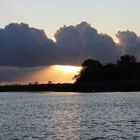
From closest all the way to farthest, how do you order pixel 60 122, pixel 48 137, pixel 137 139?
pixel 137 139 < pixel 48 137 < pixel 60 122

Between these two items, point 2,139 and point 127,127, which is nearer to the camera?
point 2,139

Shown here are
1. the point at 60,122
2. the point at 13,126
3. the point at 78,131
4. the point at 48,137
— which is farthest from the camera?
the point at 60,122

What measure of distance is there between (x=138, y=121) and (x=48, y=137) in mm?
23084

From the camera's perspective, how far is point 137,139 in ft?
200

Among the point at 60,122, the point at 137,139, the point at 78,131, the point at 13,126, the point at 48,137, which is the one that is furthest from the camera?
the point at 60,122

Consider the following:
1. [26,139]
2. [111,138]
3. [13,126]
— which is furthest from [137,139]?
[13,126]

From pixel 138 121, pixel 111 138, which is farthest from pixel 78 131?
pixel 138 121

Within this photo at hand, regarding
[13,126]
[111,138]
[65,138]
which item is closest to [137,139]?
[111,138]

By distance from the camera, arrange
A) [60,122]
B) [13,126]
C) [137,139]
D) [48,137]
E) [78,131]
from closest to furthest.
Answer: [137,139] < [48,137] < [78,131] < [13,126] < [60,122]

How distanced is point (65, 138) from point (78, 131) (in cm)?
771

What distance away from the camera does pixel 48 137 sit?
214 feet

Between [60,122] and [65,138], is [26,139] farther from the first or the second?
[60,122]

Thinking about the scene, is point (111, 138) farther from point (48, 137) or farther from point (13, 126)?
point (13, 126)

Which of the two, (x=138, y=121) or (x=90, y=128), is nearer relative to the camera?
(x=90, y=128)
